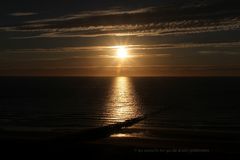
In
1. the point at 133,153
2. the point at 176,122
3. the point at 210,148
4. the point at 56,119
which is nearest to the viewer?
the point at 133,153

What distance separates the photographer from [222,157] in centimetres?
3058

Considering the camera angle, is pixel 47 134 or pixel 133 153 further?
pixel 47 134

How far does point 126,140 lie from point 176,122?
16.7 m

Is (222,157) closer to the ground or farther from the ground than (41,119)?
closer to the ground

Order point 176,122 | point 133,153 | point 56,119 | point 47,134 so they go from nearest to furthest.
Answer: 1. point 133,153
2. point 47,134
3. point 176,122
4. point 56,119

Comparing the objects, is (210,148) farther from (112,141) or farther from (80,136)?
(80,136)

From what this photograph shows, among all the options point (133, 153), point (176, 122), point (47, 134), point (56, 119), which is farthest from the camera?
point (56, 119)

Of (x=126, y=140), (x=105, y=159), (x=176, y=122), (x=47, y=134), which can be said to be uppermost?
(x=176, y=122)

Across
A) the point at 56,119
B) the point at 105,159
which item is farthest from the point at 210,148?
the point at 56,119

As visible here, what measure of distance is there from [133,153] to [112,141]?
729 cm

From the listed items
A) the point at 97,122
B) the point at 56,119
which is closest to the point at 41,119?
the point at 56,119

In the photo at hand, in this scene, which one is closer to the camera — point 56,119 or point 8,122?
point 8,122

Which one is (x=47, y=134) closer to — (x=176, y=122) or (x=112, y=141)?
(x=112, y=141)

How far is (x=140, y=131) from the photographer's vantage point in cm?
4656
